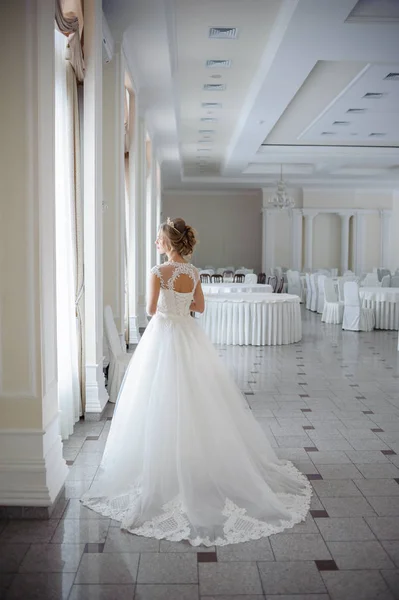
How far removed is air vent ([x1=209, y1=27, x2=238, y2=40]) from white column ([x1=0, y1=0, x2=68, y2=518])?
4.31m

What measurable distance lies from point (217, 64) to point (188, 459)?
21.6 feet

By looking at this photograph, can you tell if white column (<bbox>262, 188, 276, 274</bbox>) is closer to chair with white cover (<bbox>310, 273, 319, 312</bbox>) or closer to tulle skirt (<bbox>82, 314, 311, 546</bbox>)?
chair with white cover (<bbox>310, 273, 319, 312</bbox>)

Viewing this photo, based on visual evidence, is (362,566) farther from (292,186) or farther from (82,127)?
(292,186)

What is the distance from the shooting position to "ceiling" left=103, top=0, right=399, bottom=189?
21.1ft

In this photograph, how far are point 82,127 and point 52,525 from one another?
3275 mm

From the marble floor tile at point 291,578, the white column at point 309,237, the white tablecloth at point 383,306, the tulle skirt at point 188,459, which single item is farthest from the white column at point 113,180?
the white column at point 309,237

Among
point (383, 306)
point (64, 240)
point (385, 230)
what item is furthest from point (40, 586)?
point (385, 230)

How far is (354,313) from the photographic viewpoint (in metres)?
12.0

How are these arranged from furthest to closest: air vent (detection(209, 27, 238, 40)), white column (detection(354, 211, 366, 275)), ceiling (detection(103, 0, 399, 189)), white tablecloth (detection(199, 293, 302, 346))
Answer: white column (detection(354, 211, 366, 275)) → white tablecloth (detection(199, 293, 302, 346)) → air vent (detection(209, 27, 238, 40)) → ceiling (detection(103, 0, 399, 189))

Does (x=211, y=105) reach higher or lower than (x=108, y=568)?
higher

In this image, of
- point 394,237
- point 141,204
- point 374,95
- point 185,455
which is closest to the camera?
point 185,455

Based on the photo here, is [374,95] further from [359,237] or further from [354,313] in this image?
[359,237]

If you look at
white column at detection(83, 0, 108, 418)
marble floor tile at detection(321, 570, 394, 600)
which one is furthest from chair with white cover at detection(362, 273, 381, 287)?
marble floor tile at detection(321, 570, 394, 600)

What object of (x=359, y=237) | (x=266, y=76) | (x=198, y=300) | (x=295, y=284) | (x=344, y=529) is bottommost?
(x=344, y=529)
